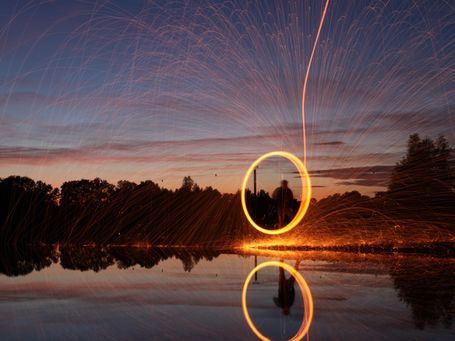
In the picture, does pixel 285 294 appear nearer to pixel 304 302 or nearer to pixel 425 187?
pixel 304 302

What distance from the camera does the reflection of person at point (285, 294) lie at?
950 cm

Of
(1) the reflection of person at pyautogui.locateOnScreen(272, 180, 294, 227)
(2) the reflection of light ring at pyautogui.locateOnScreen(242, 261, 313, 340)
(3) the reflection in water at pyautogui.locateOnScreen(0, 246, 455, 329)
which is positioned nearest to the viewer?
(2) the reflection of light ring at pyautogui.locateOnScreen(242, 261, 313, 340)

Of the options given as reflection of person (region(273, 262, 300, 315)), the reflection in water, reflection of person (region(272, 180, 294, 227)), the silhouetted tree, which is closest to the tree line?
the silhouetted tree

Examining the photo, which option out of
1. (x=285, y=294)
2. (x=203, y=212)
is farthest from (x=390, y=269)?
(x=203, y=212)

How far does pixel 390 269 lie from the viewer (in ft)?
49.3

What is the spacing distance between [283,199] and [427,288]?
14059 millimetres

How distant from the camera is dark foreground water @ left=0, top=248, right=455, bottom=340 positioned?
748 cm

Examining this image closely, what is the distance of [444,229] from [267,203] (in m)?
25.7

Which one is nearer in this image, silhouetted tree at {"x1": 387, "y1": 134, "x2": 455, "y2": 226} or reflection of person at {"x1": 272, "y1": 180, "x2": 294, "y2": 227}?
reflection of person at {"x1": 272, "y1": 180, "x2": 294, "y2": 227}

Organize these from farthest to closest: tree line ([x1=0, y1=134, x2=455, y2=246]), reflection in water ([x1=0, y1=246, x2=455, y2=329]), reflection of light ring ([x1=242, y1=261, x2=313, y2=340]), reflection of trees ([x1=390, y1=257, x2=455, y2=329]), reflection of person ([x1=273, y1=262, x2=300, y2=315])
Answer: tree line ([x1=0, y1=134, x2=455, y2=246]) → reflection of person ([x1=273, y1=262, x2=300, y2=315]) → reflection in water ([x1=0, y1=246, x2=455, y2=329]) → reflection of trees ([x1=390, y1=257, x2=455, y2=329]) → reflection of light ring ([x1=242, y1=261, x2=313, y2=340])

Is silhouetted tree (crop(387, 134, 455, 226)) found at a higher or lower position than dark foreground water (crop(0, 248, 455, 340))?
higher

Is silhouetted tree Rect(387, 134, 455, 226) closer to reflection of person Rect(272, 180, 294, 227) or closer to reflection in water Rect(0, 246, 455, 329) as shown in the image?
reflection of person Rect(272, 180, 294, 227)

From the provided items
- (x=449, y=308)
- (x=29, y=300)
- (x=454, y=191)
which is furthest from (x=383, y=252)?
(x=454, y=191)

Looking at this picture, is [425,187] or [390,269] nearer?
[390,269]
